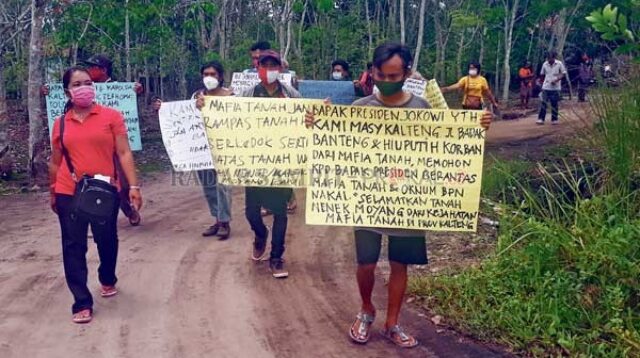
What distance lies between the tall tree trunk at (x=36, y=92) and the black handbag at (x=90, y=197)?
563 cm

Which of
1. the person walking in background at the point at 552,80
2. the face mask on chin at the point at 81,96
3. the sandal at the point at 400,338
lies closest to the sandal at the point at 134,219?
the face mask on chin at the point at 81,96

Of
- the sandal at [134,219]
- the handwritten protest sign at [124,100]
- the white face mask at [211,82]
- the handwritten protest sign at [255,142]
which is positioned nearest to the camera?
the handwritten protest sign at [255,142]

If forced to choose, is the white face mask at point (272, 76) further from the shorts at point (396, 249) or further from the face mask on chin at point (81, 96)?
the shorts at point (396, 249)

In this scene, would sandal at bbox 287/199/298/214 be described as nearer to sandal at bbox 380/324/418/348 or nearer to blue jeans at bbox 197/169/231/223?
blue jeans at bbox 197/169/231/223

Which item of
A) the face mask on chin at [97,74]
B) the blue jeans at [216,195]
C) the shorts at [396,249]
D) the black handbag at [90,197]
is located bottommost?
the blue jeans at [216,195]

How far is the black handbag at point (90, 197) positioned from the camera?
5.34m

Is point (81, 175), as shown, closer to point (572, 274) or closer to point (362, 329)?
point (362, 329)

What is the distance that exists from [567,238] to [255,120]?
8.04 feet

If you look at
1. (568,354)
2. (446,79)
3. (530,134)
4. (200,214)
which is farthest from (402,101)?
(446,79)

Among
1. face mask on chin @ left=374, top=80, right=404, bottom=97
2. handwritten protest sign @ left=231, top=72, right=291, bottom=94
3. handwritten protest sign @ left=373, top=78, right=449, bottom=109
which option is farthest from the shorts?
handwritten protest sign @ left=231, top=72, right=291, bottom=94

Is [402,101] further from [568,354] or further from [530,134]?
[530,134]

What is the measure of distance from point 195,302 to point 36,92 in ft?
19.8

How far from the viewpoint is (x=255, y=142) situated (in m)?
5.95

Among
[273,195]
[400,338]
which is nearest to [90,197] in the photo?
[273,195]
